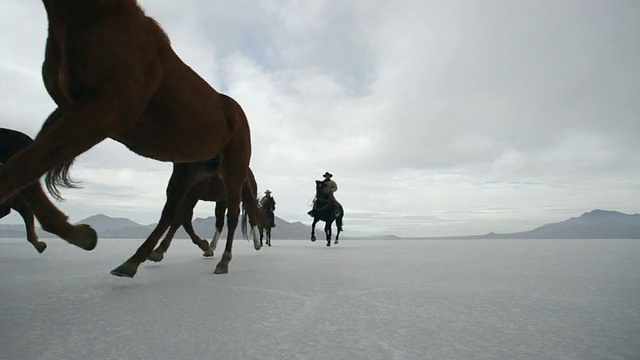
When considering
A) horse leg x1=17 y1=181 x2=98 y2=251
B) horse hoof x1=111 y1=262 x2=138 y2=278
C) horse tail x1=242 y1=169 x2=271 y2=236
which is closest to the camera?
horse leg x1=17 y1=181 x2=98 y2=251

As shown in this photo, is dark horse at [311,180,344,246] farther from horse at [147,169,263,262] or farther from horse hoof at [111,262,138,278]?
horse hoof at [111,262,138,278]

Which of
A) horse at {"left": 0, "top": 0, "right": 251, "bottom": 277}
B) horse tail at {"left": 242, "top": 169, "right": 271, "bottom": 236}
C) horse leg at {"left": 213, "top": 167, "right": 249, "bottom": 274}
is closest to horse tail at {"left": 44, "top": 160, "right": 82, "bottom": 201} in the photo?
horse at {"left": 0, "top": 0, "right": 251, "bottom": 277}

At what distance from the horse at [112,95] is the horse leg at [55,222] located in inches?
0.4

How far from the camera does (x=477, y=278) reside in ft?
8.66

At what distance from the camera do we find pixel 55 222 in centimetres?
174

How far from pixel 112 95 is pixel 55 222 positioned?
725mm

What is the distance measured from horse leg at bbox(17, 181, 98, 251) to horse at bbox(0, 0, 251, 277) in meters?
0.01

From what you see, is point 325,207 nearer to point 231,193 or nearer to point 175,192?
point 231,193

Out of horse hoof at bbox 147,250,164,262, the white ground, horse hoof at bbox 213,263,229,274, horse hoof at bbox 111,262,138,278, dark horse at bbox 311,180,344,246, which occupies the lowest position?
the white ground

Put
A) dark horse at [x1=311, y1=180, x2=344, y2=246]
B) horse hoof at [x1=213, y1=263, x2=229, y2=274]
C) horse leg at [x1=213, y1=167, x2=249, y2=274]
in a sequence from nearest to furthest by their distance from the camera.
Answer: horse hoof at [x1=213, y1=263, x2=229, y2=274] → horse leg at [x1=213, y1=167, x2=249, y2=274] → dark horse at [x1=311, y1=180, x2=344, y2=246]

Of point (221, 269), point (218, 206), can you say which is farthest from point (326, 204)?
point (221, 269)

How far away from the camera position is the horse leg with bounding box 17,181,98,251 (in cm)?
173

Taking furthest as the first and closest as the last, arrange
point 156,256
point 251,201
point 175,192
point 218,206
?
point 218,206, point 251,201, point 156,256, point 175,192

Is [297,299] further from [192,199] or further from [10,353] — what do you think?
[192,199]
